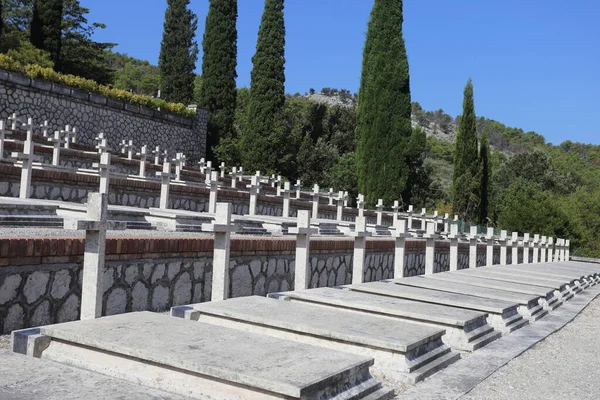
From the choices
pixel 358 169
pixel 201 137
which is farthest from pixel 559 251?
pixel 201 137

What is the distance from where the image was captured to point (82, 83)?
95.2 feet

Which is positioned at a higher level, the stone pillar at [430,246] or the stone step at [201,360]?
the stone pillar at [430,246]

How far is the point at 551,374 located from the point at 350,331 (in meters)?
1.97

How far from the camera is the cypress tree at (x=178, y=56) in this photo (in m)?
42.0

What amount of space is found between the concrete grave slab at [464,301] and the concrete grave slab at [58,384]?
192 inches

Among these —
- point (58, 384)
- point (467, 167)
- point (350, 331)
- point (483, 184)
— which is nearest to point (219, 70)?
point (467, 167)

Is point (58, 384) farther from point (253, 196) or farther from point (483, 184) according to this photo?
point (483, 184)

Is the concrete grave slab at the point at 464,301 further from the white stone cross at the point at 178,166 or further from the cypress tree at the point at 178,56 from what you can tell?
the cypress tree at the point at 178,56

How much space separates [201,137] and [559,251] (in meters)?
20.2

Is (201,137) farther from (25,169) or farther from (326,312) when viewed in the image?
(326,312)

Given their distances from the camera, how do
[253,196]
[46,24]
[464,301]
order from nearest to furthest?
[464,301], [253,196], [46,24]

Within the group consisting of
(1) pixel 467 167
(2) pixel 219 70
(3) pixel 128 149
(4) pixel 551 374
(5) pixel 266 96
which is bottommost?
(4) pixel 551 374

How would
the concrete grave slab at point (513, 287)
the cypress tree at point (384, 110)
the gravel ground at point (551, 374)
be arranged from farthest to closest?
the cypress tree at point (384, 110)
the concrete grave slab at point (513, 287)
the gravel ground at point (551, 374)

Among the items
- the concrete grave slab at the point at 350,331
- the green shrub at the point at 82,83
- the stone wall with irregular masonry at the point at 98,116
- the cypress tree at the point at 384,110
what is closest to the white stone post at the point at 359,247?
the concrete grave slab at the point at 350,331
